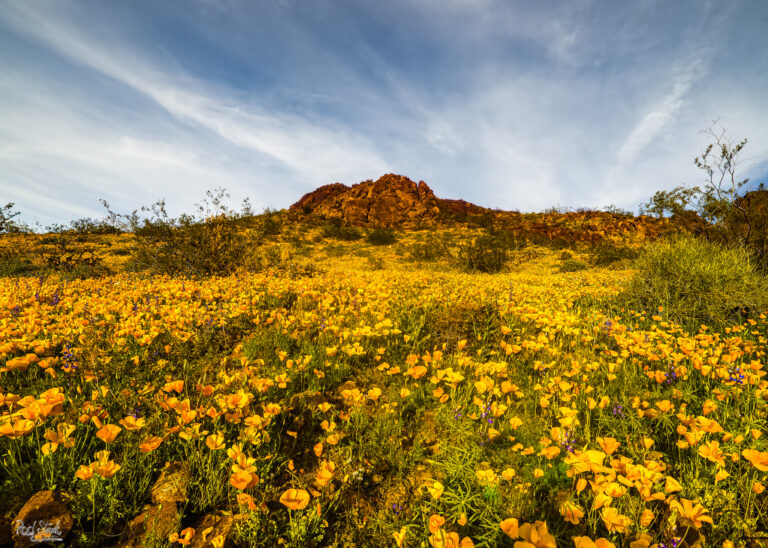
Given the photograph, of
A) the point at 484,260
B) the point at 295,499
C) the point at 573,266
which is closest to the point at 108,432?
the point at 295,499

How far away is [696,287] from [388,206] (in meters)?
29.5

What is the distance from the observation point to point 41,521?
1.56m

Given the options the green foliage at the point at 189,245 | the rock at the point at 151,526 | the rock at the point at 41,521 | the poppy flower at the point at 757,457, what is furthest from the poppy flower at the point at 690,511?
the green foliage at the point at 189,245

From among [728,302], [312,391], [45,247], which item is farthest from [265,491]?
[45,247]

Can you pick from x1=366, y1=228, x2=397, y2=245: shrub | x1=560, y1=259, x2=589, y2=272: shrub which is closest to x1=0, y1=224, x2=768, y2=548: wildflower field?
x1=560, y1=259, x2=589, y2=272: shrub

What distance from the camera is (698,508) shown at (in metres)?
1.42

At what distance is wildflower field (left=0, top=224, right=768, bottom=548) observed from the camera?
1.65 meters

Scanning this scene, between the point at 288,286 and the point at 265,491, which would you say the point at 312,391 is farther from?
the point at 288,286

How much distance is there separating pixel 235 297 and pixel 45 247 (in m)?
11.4

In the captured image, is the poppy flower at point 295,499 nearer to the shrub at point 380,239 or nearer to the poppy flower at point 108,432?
the poppy flower at point 108,432

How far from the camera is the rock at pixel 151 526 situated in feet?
5.35

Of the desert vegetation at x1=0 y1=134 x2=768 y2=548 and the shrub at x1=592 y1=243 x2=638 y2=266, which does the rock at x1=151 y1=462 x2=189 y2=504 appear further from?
the shrub at x1=592 y1=243 x2=638 y2=266

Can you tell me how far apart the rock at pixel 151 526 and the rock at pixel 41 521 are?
268 mm

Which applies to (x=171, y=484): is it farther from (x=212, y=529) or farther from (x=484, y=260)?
(x=484, y=260)
